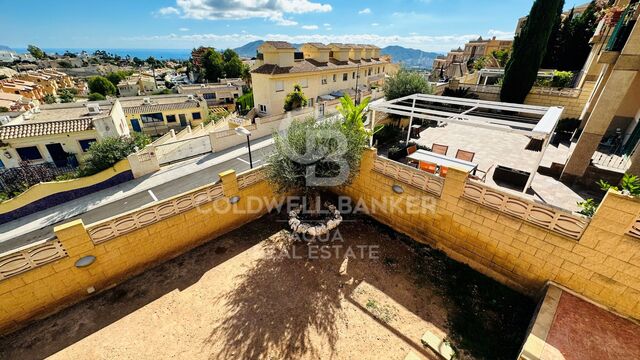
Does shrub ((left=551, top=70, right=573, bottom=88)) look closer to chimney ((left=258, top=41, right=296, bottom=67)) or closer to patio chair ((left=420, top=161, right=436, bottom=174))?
patio chair ((left=420, top=161, right=436, bottom=174))

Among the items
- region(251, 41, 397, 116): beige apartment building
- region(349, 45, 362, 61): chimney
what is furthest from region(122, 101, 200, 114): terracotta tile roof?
region(349, 45, 362, 61): chimney

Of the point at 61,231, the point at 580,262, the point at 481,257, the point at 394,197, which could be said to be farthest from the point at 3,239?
the point at 580,262

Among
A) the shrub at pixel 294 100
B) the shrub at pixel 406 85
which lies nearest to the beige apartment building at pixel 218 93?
the shrub at pixel 294 100

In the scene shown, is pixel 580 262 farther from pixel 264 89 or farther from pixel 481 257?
pixel 264 89

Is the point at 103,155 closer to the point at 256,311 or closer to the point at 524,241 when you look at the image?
the point at 256,311

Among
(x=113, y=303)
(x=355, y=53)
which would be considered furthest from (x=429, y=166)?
(x=355, y=53)
